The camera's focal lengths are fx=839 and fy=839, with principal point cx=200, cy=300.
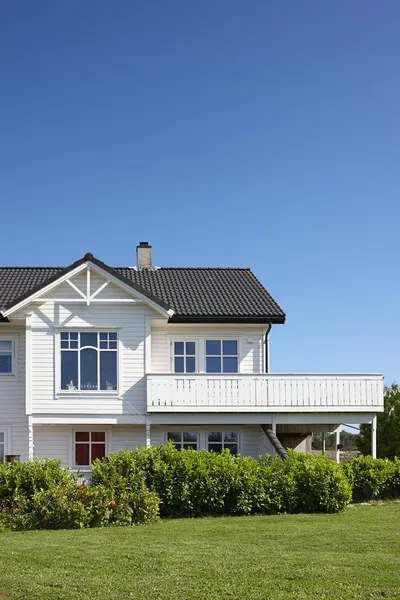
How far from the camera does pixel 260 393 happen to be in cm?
2791

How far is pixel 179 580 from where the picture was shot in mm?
11984

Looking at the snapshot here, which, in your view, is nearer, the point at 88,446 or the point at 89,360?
the point at 89,360

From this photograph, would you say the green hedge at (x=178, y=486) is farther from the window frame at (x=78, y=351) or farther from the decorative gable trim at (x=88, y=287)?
the decorative gable trim at (x=88, y=287)

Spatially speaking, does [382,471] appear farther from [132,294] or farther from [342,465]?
[132,294]

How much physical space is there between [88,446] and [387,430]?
38.7 ft

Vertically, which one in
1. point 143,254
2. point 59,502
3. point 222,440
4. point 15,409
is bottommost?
point 59,502

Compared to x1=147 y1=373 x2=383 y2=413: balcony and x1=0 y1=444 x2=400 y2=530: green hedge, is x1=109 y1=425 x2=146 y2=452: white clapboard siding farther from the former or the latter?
x1=0 y1=444 x2=400 y2=530: green hedge

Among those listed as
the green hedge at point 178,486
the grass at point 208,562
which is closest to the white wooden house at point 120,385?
the green hedge at point 178,486

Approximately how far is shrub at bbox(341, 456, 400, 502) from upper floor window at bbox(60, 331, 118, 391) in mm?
8813

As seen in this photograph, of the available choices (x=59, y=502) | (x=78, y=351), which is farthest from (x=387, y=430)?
(x=59, y=502)

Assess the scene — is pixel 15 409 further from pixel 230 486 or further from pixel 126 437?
pixel 230 486

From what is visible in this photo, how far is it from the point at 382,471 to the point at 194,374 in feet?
23.5

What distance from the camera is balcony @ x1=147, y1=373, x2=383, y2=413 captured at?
91.0ft

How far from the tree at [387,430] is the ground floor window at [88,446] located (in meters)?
10.5
